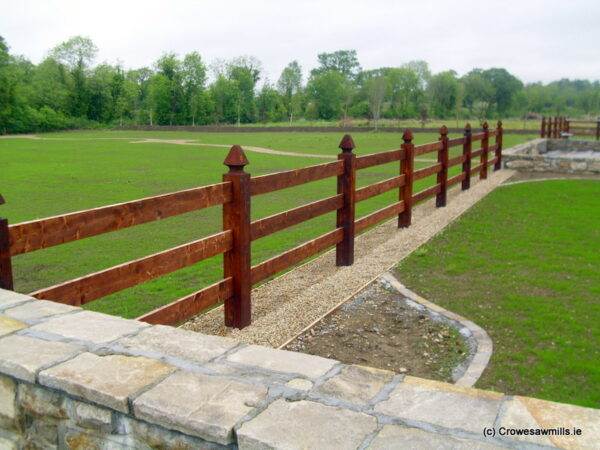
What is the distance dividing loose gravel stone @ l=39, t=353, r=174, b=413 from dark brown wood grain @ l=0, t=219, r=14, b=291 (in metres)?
1.05

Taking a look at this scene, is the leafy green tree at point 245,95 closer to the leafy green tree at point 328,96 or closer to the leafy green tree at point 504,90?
the leafy green tree at point 328,96

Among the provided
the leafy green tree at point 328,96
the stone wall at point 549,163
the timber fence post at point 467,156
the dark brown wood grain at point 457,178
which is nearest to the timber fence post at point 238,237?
the dark brown wood grain at point 457,178

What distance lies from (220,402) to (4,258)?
1.72m

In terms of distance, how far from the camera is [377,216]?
783 cm

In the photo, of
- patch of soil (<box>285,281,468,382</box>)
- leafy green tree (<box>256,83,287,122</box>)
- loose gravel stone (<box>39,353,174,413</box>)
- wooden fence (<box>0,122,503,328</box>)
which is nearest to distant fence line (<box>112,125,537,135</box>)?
leafy green tree (<box>256,83,287,122</box>)

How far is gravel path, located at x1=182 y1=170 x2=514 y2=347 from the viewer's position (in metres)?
4.79

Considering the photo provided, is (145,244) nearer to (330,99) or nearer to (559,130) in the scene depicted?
(559,130)

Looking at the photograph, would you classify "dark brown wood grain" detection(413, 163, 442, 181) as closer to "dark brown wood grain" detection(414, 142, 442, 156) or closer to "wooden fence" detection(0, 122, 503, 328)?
"dark brown wood grain" detection(414, 142, 442, 156)

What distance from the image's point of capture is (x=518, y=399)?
206 cm

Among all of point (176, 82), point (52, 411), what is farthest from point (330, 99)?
point (52, 411)

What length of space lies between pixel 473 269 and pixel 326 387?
15.9 feet

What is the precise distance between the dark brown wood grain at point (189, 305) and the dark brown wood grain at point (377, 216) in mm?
2824

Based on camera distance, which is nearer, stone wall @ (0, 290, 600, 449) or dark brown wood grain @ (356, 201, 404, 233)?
stone wall @ (0, 290, 600, 449)

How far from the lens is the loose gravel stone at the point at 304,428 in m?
1.79
